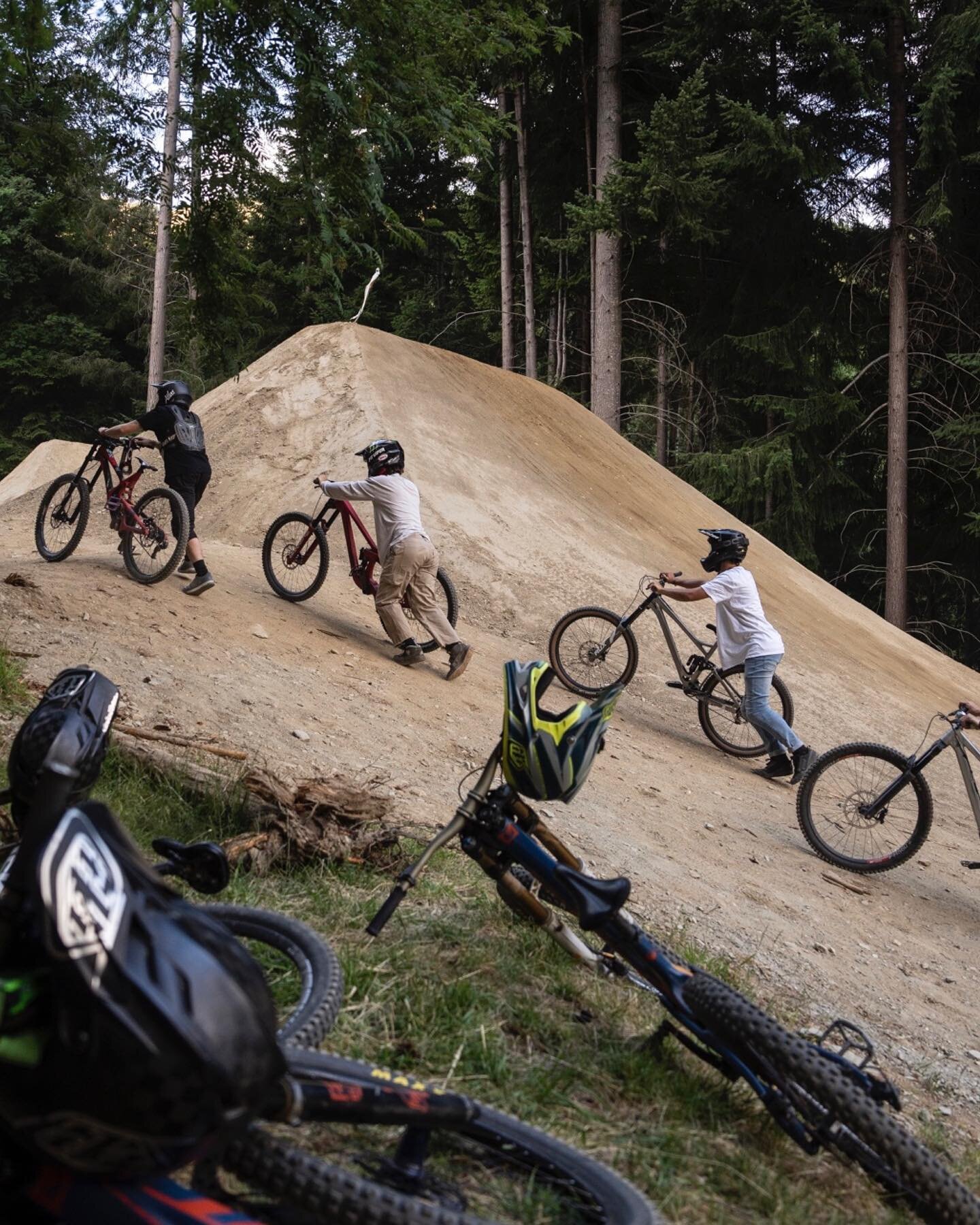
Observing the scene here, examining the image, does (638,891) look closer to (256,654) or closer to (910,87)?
(256,654)

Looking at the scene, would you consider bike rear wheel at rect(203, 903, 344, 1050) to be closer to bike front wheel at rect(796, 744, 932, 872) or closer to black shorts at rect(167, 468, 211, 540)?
bike front wheel at rect(796, 744, 932, 872)

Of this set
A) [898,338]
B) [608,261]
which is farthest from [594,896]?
[898,338]

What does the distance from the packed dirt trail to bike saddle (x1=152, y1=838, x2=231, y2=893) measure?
2.82 meters

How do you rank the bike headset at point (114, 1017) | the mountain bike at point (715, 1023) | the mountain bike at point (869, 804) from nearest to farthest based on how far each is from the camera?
the bike headset at point (114, 1017)
the mountain bike at point (715, 1023)
the mountain bike at point (869, 804)

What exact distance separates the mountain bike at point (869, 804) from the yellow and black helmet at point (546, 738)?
4.82 meters

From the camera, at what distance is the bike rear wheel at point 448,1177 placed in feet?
6.15

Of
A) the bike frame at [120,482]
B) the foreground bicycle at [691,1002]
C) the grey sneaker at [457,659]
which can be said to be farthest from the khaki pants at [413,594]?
the foreground bicycle at [691,1002]

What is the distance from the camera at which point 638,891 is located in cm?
559

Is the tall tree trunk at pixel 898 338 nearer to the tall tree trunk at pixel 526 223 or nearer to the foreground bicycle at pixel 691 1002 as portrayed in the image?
the tall tree trunk at pixel 526 223

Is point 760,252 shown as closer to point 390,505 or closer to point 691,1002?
point 390,505

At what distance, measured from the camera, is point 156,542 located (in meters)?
9.80

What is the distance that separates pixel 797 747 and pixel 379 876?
593 centimetres

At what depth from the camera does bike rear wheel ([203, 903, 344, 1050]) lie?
2654mm

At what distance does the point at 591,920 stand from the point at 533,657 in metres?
8.76
